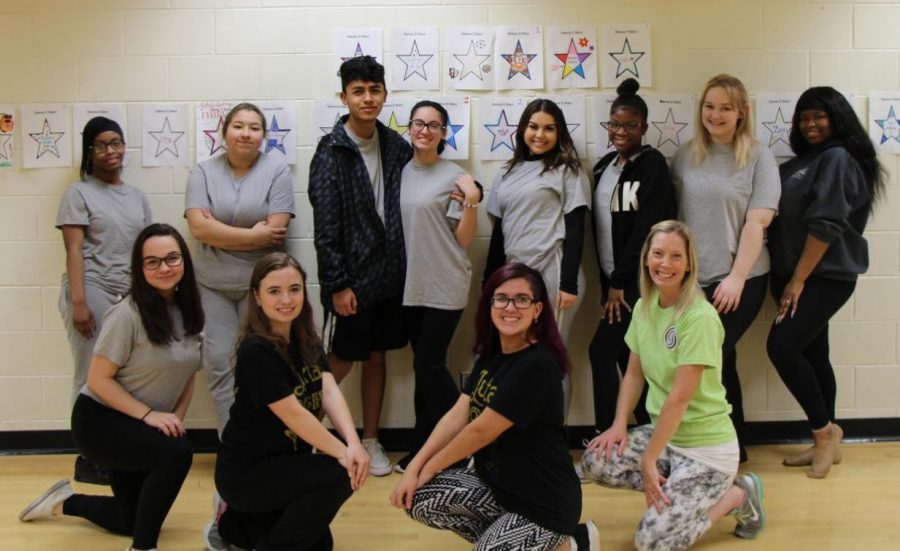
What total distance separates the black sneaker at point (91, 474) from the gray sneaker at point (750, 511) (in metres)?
2.41

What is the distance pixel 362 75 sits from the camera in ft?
10.4

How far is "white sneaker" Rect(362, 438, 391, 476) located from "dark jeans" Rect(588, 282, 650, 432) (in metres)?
0.89

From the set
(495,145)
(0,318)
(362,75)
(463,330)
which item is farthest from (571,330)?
(0,318)

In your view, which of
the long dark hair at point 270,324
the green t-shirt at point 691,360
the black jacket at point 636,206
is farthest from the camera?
the black jacket at point 636,206

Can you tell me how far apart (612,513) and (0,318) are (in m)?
2.80

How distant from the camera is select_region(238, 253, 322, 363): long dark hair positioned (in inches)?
91.3

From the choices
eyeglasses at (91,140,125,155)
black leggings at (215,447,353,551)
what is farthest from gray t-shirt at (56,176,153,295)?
black leggings at (215,447,353,551)

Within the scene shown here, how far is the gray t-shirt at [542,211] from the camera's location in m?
3.20

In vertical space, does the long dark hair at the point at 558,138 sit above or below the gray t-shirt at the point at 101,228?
above

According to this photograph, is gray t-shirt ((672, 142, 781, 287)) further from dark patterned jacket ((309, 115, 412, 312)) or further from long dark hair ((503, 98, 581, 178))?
dark patterned jacket ((309, 115, 412, 312))

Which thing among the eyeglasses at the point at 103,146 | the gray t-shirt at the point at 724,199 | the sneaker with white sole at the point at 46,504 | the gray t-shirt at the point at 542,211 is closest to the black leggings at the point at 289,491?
the sneaker with white sole at the point at 46,504

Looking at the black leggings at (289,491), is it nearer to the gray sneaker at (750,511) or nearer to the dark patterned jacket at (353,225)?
the dark patterned jacket at (353,225)

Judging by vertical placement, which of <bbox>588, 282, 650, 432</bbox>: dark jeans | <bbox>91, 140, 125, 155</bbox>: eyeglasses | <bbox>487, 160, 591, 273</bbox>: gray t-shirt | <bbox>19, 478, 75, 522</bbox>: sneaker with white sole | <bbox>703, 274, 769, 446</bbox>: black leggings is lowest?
<bbox>19, 478, 75, 522</bbox>: sneaker with white sole

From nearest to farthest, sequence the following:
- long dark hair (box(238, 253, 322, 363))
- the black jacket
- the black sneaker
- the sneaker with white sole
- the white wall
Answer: long dark hair (box(238, 253, 322, 363)), the sneaker with white sole, the black jacket, the black sneaker, the white wall
